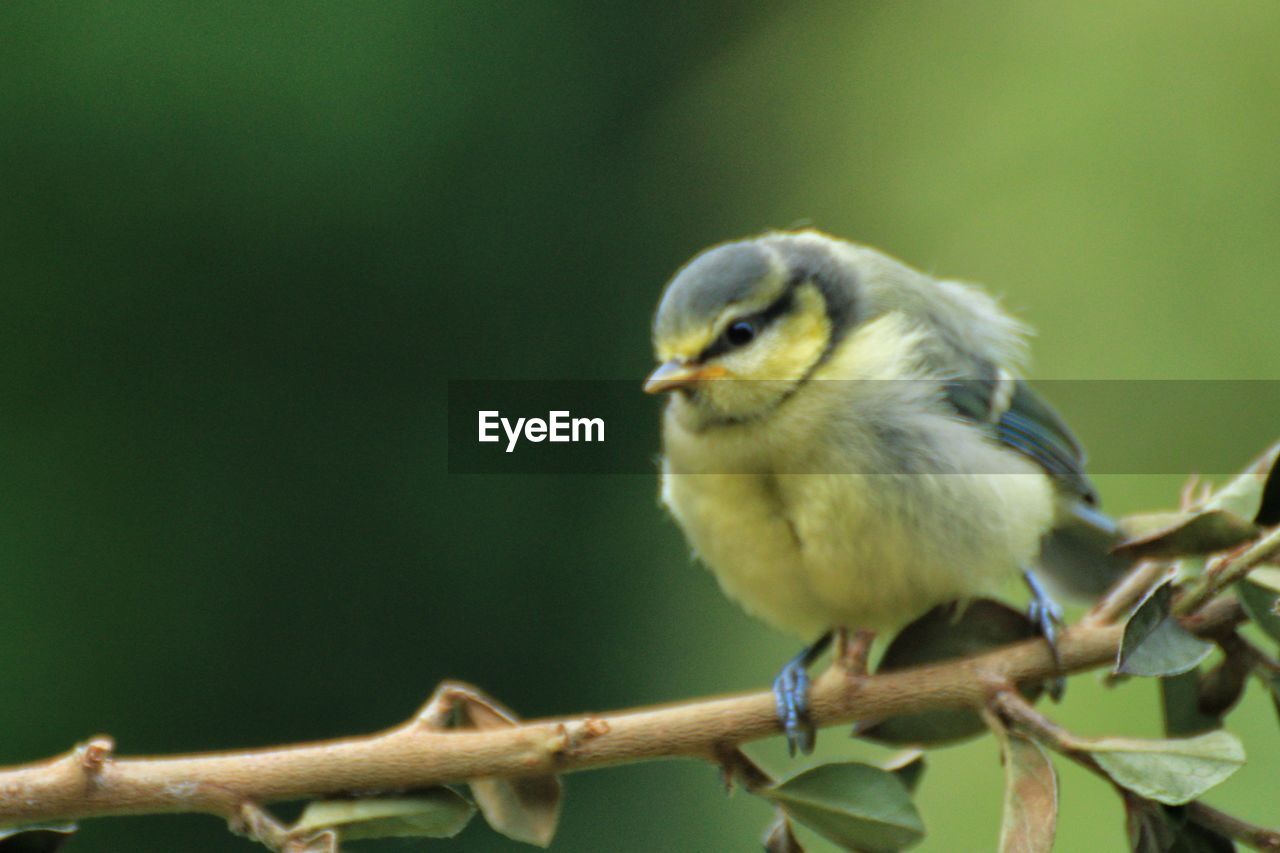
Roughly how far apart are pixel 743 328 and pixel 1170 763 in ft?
2.31

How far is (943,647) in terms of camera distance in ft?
3.34

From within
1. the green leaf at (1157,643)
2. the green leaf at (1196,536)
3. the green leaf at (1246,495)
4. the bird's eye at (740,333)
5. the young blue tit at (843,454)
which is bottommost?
the green leaf at (1157,643)

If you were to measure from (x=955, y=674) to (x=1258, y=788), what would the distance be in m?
1.23

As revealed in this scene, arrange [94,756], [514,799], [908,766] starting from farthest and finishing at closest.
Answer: [908,766] < [514,799] < [94,756]

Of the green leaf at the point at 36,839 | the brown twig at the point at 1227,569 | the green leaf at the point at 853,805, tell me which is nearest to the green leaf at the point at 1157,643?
the brown twig at the point at 1227,569

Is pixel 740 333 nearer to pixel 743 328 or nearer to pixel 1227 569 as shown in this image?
pixel 743 328

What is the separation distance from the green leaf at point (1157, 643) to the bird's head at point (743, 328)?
0.60 meters

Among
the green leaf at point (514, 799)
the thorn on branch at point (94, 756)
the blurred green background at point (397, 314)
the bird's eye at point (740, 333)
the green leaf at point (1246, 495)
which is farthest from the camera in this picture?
the blurred green background at point (397, 314)

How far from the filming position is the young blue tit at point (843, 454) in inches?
53.7

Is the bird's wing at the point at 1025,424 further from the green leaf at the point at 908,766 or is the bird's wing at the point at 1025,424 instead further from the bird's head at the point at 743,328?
the green leaf at the point at 908,766

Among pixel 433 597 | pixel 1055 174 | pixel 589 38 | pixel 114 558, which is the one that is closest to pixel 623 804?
pixel 433 597

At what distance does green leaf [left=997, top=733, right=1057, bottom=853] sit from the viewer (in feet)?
2.77

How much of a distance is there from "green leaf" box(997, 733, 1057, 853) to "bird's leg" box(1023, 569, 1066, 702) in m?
0.07

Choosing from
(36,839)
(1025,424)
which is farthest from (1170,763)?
(1025,424)
